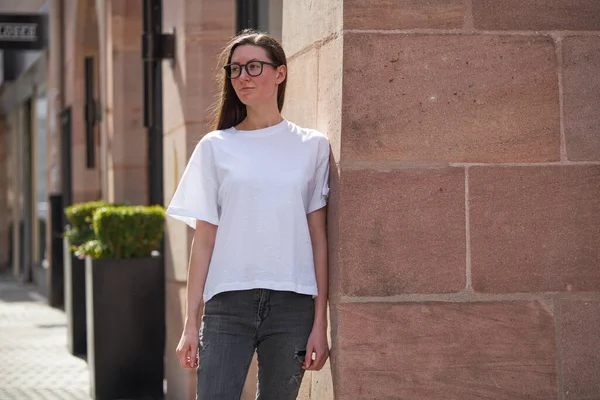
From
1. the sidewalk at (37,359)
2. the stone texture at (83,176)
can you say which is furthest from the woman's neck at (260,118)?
the stone texture at (83,176)

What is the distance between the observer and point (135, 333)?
→ 8023mm

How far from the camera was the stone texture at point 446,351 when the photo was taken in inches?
170

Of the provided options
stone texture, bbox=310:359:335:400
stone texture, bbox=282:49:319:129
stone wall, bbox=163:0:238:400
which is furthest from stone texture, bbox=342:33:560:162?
stone wall, bbox=163:0:238:400

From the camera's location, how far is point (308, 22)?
4852 millimetres

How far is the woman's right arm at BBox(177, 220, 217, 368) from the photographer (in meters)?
4.16

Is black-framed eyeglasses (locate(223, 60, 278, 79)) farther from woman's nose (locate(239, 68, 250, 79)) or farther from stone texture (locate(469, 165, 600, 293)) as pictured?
stone texture (locate(469, 165, 600, 293))

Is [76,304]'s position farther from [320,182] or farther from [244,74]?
[244,74]

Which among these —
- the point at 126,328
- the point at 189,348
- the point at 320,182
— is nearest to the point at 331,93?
the point at 320,182

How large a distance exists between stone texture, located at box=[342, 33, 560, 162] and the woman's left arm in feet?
0.86

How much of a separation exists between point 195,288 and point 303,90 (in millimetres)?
1151

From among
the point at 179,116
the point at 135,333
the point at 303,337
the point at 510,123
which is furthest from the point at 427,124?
the point at 135,333

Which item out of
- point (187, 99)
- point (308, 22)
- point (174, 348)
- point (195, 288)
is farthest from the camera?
point (174, 348)

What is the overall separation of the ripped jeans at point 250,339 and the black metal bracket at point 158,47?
4166 mm

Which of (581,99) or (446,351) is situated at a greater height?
(581,99)
